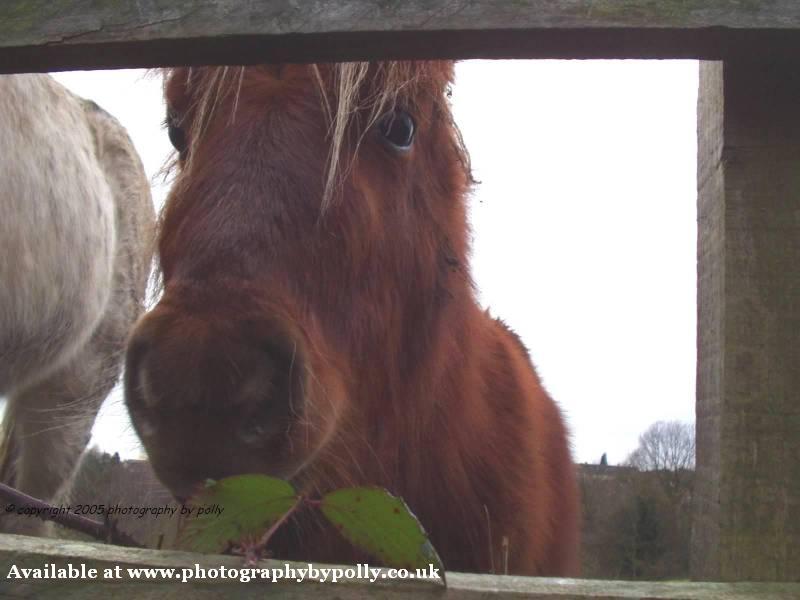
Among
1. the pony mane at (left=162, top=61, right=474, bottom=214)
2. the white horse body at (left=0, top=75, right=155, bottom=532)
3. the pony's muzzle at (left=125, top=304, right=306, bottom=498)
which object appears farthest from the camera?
the white horse body at (left=0, top=75, right=155, bottom=532)

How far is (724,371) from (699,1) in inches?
19.0

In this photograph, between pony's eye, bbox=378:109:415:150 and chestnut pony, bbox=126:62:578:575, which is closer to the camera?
chestnut pony, bbox=126:62:578:575

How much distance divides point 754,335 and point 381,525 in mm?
563

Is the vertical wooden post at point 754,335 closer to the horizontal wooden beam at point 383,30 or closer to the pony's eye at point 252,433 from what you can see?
the horizontal wooden beam at point 383,30

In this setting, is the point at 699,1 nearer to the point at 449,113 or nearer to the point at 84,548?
the point at 84,548

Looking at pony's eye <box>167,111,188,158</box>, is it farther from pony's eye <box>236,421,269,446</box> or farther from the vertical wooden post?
the vertical wooden post

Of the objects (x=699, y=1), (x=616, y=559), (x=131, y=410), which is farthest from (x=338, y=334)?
(x=616, y=559)

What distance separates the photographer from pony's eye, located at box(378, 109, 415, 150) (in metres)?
1.87

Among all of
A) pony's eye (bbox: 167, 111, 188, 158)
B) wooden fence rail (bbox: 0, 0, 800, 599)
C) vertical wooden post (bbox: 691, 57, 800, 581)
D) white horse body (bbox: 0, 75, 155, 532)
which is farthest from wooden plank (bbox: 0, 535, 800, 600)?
white horse body (bbox: 0, 75, 155, 532)

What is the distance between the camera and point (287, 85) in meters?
1.77

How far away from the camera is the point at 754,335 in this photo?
1130 mm

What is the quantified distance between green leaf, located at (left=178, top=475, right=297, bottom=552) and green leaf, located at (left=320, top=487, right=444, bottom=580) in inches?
2.5

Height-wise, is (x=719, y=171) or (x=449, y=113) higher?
(x=449, y=113)

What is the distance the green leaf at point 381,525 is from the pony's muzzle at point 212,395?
0.31m
